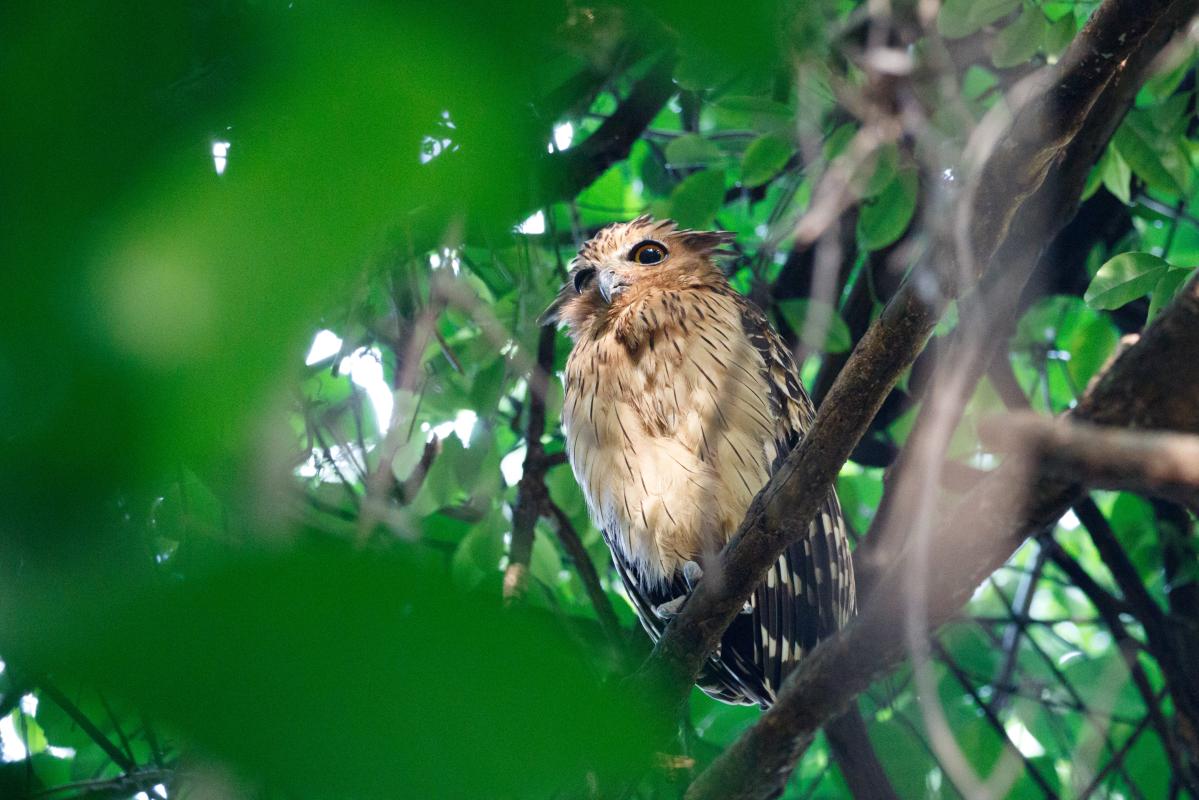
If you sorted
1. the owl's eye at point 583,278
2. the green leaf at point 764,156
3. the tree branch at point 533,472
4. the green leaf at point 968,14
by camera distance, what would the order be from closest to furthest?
1. the green leaf at point 968,14
2. the green leaf at point 764,156
3. the tree branch at point 533,472
4. the owl's eye at point 583,278

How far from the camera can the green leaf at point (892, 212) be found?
283 cm

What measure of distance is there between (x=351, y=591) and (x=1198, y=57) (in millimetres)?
3344

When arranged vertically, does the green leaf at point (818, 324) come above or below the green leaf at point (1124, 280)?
above

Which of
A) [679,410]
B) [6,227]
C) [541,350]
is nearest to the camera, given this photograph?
[6,227]

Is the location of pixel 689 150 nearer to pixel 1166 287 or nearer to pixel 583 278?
pixel 583 278

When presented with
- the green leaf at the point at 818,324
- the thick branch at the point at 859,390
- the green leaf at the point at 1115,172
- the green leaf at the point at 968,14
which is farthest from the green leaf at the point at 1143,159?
the thick branch at the point at 859,390

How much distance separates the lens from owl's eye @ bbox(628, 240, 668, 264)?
3406 mm

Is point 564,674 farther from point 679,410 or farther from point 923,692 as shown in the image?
point 679,410

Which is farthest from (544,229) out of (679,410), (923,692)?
(923,692)

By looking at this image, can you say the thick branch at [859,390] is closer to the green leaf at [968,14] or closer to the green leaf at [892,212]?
the green leaf at [968,14]

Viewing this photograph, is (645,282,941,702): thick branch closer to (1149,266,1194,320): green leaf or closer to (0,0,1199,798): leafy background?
(1149,266,1194,320): green leaf

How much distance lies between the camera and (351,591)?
1.11 feet

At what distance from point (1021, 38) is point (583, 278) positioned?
57.5 inches

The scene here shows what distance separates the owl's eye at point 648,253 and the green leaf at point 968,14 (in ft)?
3.80
